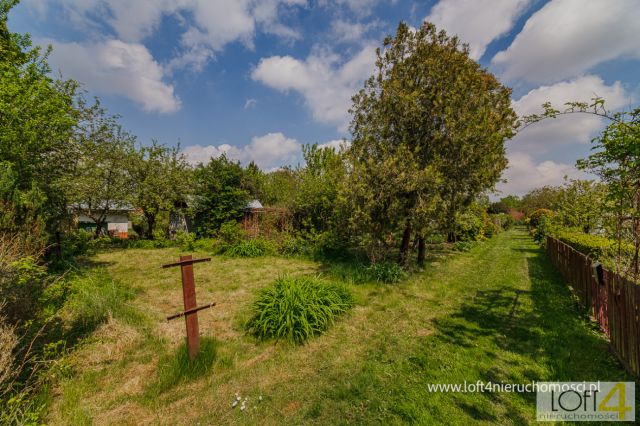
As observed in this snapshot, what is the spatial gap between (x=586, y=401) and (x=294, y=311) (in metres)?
4.19

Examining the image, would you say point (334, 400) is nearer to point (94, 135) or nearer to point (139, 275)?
point (139, 275)

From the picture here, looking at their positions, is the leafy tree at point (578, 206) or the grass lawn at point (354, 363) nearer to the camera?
the grass lawn at point (354, 363)

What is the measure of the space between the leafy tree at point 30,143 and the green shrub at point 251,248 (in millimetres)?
6658

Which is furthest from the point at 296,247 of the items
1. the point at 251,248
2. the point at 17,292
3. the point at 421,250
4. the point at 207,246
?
the point at 17,292

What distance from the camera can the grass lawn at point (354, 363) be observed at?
307 centimetres

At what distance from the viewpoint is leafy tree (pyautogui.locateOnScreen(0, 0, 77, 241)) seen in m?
5.18

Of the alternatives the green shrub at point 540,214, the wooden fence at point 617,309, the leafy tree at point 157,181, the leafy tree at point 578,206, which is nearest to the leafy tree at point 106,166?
the leafy tree at point 157,181

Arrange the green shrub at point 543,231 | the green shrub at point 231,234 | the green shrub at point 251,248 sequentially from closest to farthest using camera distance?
the green shrub at point 251,248, the green shrub at point 231,234, the green shrub at point 543,231

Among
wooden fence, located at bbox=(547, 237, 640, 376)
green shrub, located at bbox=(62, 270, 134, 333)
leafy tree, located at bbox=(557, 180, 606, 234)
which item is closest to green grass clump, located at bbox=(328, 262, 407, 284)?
wooden fence, located at bbox=(547, 237, 640, 376)

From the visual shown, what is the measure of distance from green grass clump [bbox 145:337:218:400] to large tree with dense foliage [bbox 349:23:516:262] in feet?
19.0

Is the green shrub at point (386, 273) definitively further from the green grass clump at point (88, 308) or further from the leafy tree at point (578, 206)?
the leafy tree at point (578, 206)

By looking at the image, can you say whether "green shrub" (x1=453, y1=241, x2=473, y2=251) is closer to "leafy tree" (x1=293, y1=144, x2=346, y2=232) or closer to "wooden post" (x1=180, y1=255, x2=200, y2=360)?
"leafy tree" (x1=293, y1=144, x2=346, y2=232)

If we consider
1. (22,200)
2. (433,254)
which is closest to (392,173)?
(433,254)

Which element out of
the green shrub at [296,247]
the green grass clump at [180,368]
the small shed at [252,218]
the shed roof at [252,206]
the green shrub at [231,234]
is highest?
the shed roof at [252,206]
